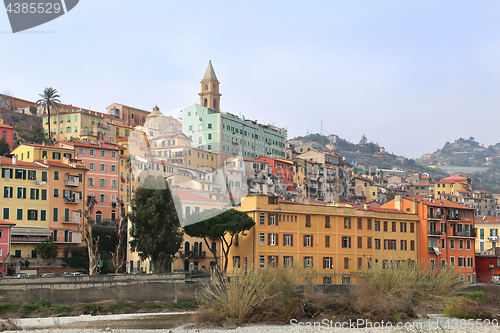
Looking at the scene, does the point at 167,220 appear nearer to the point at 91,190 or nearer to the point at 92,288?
the point at 92,288

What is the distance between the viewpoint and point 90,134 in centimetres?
8881

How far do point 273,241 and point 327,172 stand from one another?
58.7 m

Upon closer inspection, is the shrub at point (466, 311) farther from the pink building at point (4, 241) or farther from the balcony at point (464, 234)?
the pink building at point (4, 241)

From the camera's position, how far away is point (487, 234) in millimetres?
78500

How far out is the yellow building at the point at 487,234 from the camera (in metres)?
77.2

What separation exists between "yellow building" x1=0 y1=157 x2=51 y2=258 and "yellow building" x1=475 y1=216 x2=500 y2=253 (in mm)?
53153

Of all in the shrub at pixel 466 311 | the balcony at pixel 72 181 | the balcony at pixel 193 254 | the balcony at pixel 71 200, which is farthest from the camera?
the balcony at pixel 72 181

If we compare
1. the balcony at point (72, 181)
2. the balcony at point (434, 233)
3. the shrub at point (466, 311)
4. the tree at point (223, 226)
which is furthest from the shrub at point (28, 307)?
the balcony at point (434, 233)

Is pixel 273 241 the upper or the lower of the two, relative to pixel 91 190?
lower

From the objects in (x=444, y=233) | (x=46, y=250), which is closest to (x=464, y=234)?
(x=444, y=233)

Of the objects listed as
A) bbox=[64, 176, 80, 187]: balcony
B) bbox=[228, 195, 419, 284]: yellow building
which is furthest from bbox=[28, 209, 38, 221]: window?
bbox=[228, 195, 419, 284]: yellow building

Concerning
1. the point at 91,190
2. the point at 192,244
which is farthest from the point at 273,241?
the point at 91,190

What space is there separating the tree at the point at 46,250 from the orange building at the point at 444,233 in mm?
33422

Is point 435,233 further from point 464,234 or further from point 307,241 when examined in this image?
point 307,241
